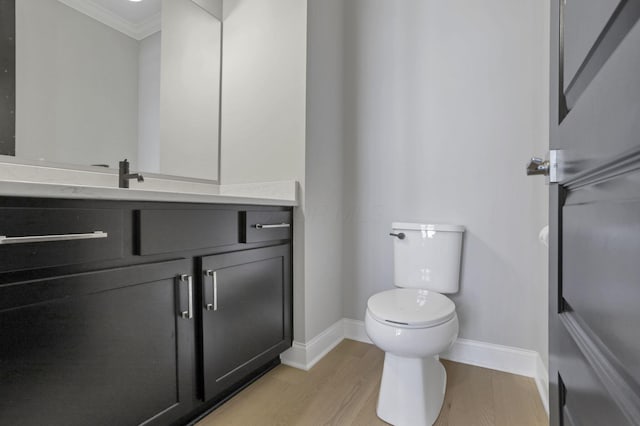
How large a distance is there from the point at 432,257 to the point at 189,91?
171 centimetres

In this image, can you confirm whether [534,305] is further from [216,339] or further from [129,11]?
[129,11]

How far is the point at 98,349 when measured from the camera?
2.92ft

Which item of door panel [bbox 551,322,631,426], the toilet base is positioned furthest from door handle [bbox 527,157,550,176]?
the toilet base

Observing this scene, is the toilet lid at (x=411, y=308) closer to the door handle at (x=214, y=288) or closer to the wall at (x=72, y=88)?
the door handle at (x=214, y=288)

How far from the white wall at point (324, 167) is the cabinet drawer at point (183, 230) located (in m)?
0.51

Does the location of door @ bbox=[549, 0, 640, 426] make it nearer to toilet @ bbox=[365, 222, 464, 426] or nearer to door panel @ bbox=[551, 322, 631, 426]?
door panel @ bbox=[551, 322, 631, 426]

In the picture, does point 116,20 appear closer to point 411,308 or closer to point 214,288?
point 214,288

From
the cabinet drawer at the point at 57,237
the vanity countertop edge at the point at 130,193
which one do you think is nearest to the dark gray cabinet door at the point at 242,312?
the vanity countertop edge at the point at 130,193

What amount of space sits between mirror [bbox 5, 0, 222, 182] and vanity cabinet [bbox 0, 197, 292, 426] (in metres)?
0.70

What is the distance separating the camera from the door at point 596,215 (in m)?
0.31

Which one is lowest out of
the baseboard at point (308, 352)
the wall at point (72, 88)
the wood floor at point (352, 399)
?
the wood floor at point (352, 399)

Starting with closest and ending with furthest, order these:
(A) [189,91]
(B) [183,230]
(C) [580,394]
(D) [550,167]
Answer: (C) [580,394] < (D) [550,167] < (B) [183,230] < (A) [189,91]

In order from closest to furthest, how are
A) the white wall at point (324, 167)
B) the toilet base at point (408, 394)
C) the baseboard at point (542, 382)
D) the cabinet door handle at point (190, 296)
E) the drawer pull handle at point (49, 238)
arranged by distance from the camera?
the drawer pull handle at point (49, 238)
the cabinet door handle at point (190, 296)
the toilet base at point (408, 394)
the baseboard at point (542, 382)
the white wall at point (324, 167)

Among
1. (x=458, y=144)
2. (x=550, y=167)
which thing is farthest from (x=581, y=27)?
(x=458, y=144)
